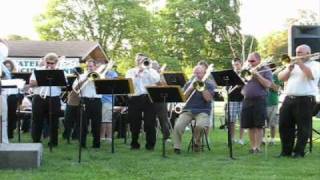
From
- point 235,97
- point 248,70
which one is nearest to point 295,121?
point 248,70

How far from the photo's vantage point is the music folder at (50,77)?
10.9 metres

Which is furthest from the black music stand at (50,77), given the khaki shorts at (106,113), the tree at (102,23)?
the tree at (102,23)

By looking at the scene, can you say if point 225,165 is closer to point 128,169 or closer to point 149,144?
point 128,169

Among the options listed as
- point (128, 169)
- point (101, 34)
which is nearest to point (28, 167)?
point (128, 169)

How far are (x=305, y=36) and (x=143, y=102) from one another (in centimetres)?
353

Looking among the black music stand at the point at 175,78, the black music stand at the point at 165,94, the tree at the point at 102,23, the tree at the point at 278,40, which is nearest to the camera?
the black music stand at the point at 165,94

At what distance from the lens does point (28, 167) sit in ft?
30.0

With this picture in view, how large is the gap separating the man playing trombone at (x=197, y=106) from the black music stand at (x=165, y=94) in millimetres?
586

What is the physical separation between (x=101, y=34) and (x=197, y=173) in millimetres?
45088

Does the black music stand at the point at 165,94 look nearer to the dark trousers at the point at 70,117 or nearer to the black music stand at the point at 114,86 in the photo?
the black music stand at the point at 114,86

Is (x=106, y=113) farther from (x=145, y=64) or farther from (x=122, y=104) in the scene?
(x=145, y=64)

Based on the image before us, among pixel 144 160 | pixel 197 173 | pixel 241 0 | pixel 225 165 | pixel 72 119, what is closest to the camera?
pixel 197 173

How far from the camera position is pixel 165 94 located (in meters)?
10.9

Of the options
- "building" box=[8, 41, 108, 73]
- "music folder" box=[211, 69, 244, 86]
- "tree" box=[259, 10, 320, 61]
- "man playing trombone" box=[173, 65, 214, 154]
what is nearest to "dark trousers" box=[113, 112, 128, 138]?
"man playing trombone" box=[173, 65, 214, 154]
